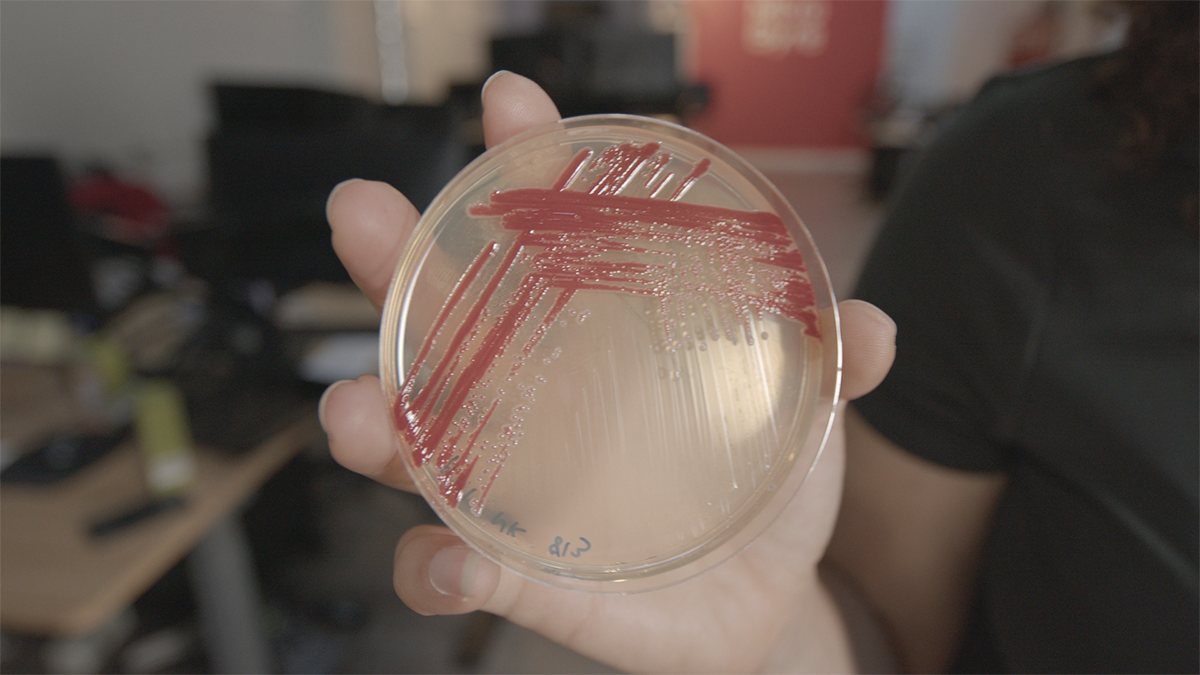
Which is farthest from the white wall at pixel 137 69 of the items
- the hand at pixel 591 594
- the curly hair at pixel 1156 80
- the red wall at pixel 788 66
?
the red wall at pixel 788 66

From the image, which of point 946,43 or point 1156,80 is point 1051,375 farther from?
point 946,43

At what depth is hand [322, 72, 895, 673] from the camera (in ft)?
1.59

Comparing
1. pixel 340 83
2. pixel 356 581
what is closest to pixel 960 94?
pixel 340 83

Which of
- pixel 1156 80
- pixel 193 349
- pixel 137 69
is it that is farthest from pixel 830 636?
pixel 137 69

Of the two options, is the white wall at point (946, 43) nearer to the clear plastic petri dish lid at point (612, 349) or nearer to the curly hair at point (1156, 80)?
the curly hair at point (1156, 80)

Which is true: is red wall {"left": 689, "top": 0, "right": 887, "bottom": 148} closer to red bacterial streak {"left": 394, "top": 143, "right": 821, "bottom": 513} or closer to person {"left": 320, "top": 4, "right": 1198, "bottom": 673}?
person {"left": 320, "top": 4, "right": 1198, "bottom": 673}

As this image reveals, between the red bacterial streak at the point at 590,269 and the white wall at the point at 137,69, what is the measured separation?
5.44 feet

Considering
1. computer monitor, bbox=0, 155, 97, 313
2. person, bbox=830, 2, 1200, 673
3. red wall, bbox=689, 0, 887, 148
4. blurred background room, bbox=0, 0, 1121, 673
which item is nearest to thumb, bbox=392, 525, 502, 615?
blurred background room, bbox=0, 0, 1121, 673

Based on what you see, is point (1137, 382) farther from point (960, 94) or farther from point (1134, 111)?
point (960, 94)

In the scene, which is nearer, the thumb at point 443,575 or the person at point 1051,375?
the thumb at point 443,575

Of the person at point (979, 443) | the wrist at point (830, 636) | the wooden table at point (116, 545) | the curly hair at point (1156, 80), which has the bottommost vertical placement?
the wooden table at point (116, 545)

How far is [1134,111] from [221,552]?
1.62 m

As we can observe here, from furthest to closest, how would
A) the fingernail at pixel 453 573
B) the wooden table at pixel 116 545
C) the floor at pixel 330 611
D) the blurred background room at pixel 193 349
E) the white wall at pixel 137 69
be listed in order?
the white wall at pixel 137 69 → the floor at pixel 330 611 → the blurred background room at pixel 193 349 → the wooden table at pixel 116 545 → the fingernail at pixel 453 573

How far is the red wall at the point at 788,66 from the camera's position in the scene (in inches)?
242
